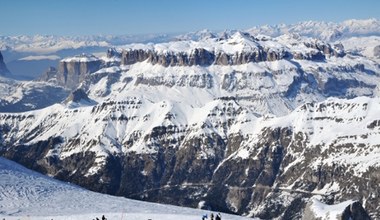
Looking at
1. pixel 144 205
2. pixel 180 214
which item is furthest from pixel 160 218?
pixel 144 205

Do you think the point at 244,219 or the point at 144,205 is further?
the point at 144,205

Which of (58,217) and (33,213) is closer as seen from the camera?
(58,217)

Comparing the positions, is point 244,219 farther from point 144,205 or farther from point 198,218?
point 144,205

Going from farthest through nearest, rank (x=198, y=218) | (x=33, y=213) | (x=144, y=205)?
(x=144, y=205)
(x=33, y=213)
(x=198, y=218)

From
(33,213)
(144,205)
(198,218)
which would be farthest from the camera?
(144,205)

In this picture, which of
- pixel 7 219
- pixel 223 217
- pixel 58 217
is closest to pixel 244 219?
pixel 223 217

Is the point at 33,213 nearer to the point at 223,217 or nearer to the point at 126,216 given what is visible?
the point at 126,216

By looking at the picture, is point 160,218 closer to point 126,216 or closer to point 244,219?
point 126,216
